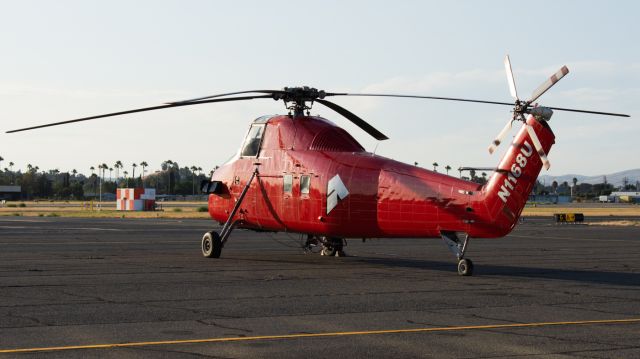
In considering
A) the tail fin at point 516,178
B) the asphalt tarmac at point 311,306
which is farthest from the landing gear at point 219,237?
the tail fin at point 516,178

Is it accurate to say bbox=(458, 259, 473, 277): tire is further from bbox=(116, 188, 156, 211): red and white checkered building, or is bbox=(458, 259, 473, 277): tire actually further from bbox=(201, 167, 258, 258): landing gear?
bbox=(116, 188, 156, 211): red and white checkered building

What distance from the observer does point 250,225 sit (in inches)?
979

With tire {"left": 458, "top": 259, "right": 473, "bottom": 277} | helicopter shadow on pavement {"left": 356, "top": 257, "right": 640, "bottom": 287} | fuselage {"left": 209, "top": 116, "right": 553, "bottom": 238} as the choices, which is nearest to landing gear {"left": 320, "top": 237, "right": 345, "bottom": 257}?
helicopter shadow on pavement {"left": 356, "top": 257, "right": 640, "bottom": 287}

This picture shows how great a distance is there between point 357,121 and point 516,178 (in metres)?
6.72

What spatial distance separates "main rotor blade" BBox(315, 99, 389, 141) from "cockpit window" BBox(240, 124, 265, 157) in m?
2.24

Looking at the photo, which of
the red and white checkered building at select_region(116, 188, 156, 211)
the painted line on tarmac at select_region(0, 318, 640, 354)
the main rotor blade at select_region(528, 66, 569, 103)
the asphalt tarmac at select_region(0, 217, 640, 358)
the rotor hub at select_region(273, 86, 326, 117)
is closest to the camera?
the painted line on tarmac at select_region(0, 318, 640, 354)

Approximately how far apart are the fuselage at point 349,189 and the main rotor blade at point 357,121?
0.51 m

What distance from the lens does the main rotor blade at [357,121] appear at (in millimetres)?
23638

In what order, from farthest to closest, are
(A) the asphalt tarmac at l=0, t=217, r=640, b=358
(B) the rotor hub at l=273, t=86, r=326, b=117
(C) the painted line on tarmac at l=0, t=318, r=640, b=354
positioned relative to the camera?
(B) the rotor hub at l=273, t=86, r=326, b=117, (A) the asphalt tarmac at l=0, t=217, r=640, b=358, (C) the painted line on tarmac at l=0, t=318, r=640, b=354

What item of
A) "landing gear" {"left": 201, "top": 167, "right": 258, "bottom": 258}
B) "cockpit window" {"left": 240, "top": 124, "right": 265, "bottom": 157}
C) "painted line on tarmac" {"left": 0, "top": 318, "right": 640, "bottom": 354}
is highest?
"cockpit window" {"left": 240, "top": 124, "right": 265, "bottom": 157}

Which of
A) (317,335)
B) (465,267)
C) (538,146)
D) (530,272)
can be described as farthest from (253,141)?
(317,335)

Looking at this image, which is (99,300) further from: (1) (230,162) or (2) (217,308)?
(1) (230,162)

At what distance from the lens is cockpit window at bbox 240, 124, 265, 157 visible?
2473cm

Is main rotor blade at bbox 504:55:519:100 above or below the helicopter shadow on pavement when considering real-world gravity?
above
